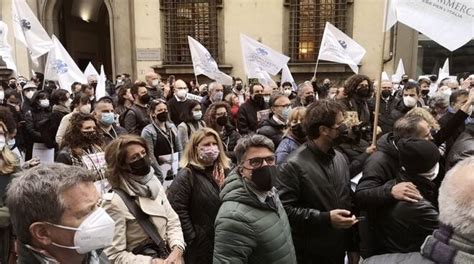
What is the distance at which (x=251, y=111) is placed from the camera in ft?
20.7

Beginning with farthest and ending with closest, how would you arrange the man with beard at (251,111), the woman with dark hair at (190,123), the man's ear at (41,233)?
the man with beard at (251,111) → the woman with dark hair at (190,123) → the man's ear at (41,233)

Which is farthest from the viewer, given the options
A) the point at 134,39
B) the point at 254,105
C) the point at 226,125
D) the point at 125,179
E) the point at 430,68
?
the point at 430,68

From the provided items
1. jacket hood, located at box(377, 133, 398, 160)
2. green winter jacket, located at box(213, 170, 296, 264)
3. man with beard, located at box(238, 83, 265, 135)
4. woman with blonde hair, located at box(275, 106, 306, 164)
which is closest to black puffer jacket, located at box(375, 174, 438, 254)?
jacket hood, located at box(377, 133, 398, 160)

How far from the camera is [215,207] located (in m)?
3.07

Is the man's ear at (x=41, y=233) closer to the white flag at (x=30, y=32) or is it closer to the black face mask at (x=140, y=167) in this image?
the black face mask at (x=140, y=167)

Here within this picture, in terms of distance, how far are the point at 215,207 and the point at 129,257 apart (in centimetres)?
81

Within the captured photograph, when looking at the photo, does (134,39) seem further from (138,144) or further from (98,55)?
(138,144)

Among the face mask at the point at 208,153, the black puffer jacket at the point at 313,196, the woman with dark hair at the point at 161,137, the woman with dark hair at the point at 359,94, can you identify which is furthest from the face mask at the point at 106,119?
the woman with dark hair at the point at 359,94

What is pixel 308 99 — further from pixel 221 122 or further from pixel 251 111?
pixel 221 122

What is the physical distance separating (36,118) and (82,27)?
16171 mm

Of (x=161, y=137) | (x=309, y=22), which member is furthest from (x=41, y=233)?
(x=309, y=22)

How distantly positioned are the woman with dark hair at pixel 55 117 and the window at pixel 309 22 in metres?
9.99

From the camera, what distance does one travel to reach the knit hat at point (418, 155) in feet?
7.16

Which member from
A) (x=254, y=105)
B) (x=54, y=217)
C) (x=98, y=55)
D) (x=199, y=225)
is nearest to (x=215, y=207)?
(x=199, y=225)
